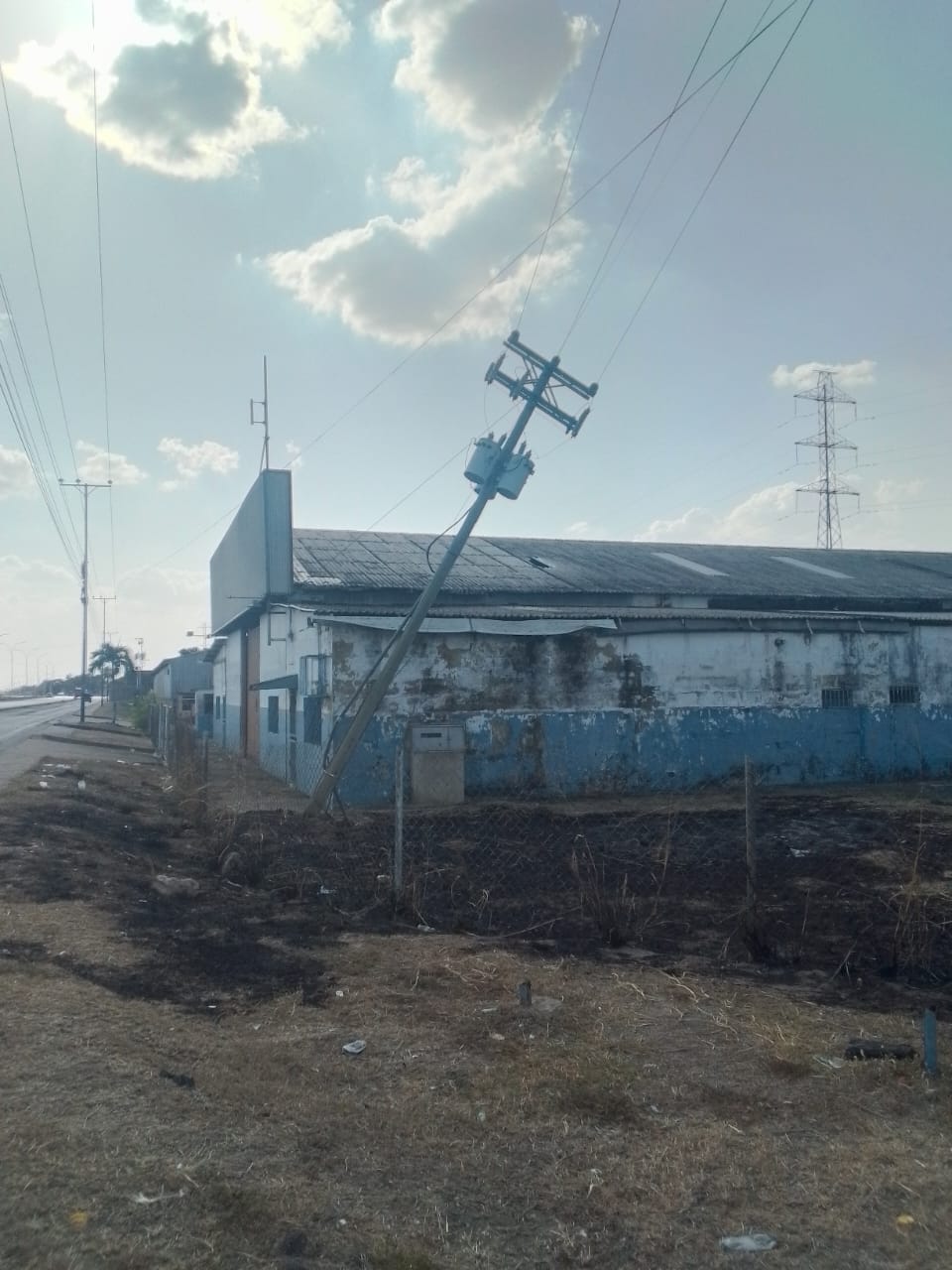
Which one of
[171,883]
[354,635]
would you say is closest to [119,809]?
[354,635]

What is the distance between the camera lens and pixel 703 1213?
365cm

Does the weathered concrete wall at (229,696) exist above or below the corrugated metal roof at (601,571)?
below

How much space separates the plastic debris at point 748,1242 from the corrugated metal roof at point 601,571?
17.7 meters

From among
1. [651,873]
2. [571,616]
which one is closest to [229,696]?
[571,616]

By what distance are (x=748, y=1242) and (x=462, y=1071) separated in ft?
5.63

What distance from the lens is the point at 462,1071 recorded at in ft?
16.0

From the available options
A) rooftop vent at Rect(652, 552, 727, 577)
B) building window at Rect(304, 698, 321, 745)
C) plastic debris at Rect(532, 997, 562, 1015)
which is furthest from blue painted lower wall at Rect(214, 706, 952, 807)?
plastic debris at Rect(532, 997, 562, 1015)

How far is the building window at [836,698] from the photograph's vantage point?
21.0m

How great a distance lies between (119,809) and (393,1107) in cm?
1168

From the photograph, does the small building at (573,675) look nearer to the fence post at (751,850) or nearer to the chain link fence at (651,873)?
the chain link fence at (651,873)

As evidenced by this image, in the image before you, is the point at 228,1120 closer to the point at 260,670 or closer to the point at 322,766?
the point at 322,766

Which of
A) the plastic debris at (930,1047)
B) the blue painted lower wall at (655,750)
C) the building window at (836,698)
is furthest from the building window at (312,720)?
the plastic debris at (930,1047)

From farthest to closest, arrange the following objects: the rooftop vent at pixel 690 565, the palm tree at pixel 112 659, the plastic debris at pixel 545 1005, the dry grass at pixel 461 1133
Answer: the palm tree at pixel 112 659, the rooftop vent at pixel 690 565, the plastic debris at pixel 545 1005, the dry grass at pixel 461 1133

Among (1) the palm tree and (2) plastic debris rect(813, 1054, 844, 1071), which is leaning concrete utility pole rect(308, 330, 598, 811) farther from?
(1) the palm tree
